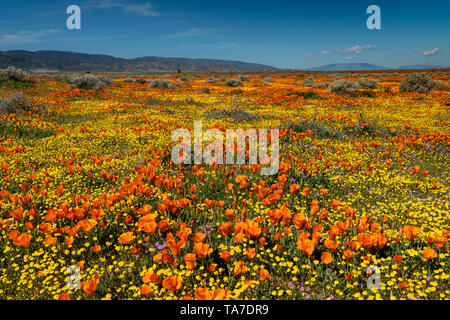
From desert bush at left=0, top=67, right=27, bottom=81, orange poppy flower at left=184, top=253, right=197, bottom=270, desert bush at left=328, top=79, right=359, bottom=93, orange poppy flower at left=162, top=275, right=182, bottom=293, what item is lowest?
orange poppy flower at left=162, top=275, right=182, bottom=293

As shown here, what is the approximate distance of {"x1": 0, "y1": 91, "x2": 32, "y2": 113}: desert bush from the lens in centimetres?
1282

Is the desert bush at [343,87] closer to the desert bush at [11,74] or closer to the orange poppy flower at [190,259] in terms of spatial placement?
the orange poppy flower at [190,259]

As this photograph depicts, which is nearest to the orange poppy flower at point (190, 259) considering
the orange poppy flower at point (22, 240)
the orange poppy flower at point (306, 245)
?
the orange poppy flower at point (306, 245)

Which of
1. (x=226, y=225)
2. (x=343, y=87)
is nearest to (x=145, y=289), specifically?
(x=226, y=225)

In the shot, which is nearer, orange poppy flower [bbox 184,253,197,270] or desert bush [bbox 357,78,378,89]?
orange poppy flower [bbox 184,253,197,270]

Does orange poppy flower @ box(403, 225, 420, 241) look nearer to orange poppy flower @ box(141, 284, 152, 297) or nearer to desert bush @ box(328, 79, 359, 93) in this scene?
orange poppy flower @ box(141, 284, 152, 297)

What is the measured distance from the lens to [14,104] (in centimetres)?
1327

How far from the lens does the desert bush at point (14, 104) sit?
12820mm

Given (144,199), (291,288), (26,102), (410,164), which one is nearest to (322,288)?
(291,288)

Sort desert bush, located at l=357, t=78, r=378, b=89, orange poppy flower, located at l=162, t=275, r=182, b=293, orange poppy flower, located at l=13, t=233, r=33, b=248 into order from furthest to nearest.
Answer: desert bush, located at l=357, t=78, r=378, b=89 → orange poppy flower, located at l=13, t=233, r=33, b=248 → orange poppy flower, located at l=162, t=275, r=182, b=293

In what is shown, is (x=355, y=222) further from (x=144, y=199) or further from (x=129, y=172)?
(x=129, y=172)

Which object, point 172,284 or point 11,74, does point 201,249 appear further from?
point 11,74

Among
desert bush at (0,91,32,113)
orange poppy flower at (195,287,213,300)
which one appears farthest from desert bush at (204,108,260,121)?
orange poppy flower at (195,287,213,300)

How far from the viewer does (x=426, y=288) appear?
2.94 metres
